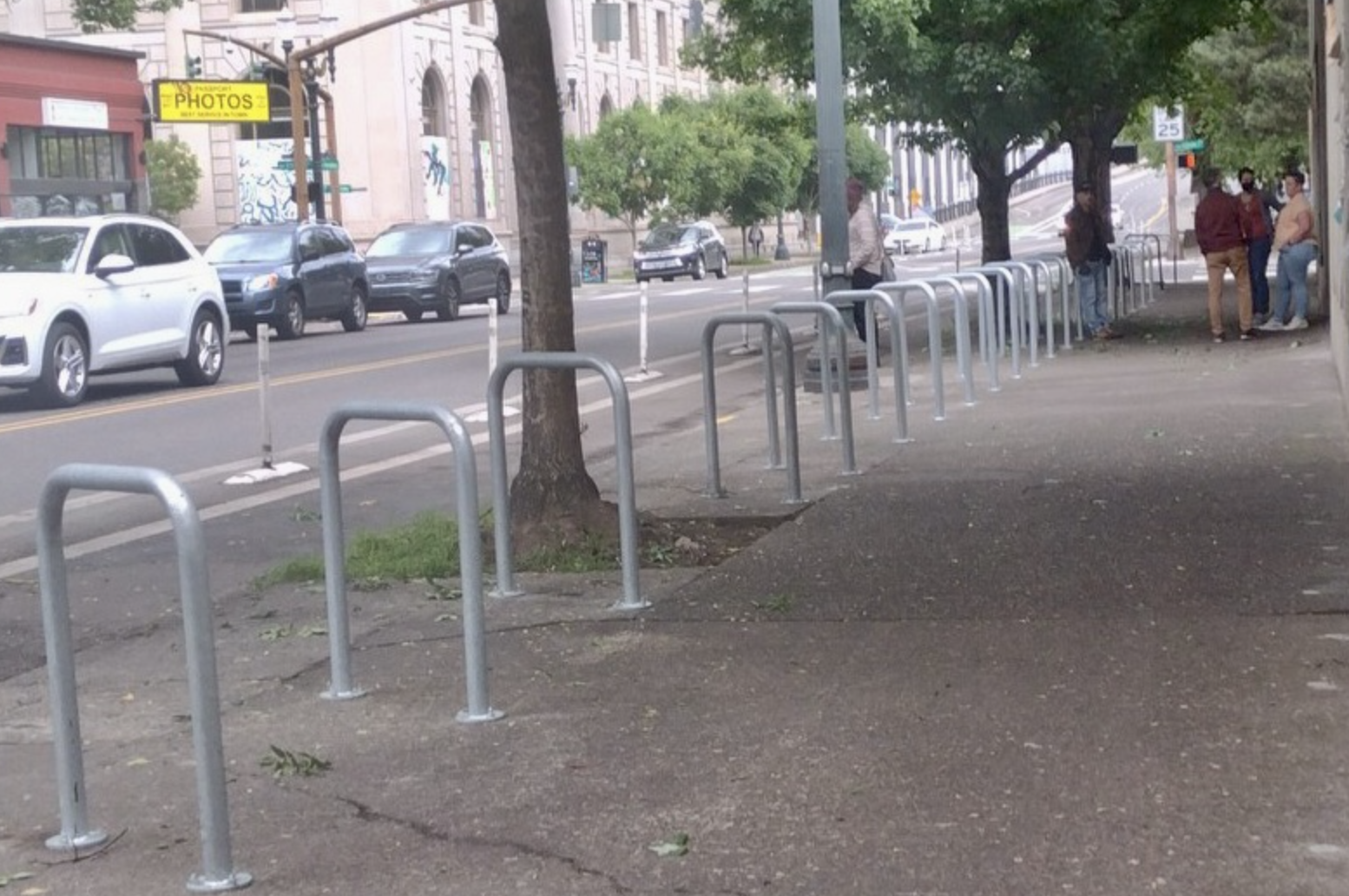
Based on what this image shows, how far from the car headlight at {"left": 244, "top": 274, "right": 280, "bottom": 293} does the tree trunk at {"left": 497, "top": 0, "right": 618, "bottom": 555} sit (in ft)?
71.4

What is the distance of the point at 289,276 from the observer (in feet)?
105

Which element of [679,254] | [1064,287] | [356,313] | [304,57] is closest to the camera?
[1064,287]

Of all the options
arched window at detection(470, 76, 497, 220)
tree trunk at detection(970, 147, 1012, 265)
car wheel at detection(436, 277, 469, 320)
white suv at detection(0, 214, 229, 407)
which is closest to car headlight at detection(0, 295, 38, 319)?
white suv at detection(0, 214, 229, 407)

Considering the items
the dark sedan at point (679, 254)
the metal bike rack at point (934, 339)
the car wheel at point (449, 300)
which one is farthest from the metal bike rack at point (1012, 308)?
the dark sedan at point (679, 254)

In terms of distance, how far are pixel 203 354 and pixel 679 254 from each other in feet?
108

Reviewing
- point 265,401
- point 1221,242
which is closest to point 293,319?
point 1221,242

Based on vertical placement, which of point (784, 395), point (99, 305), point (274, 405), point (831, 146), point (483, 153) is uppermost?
point (483, 153)

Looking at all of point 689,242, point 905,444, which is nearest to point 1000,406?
point 905,444

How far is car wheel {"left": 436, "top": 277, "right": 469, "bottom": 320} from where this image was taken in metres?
36.6

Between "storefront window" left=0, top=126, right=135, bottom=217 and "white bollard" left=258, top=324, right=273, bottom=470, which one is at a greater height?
"storefront window" left=0, top=126, right=135, bottom=217

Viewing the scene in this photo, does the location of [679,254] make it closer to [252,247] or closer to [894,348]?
[252,247]

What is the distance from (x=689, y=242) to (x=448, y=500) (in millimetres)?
42700

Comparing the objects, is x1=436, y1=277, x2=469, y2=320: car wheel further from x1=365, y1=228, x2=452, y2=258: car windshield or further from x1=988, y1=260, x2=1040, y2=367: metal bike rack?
x1=988, y1=260, x2=1040, y2=367: metal bike rack

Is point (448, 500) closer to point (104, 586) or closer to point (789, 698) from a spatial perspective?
point (104, 586)
